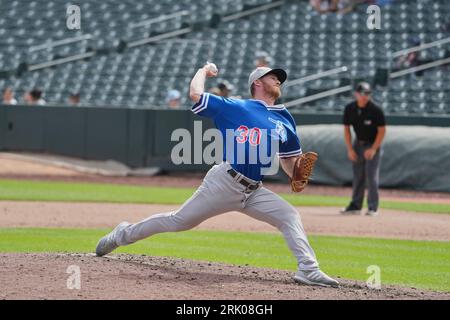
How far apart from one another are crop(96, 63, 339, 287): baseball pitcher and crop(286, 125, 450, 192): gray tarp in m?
11.6

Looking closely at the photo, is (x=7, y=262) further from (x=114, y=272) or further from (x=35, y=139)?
(x=35, y=139)

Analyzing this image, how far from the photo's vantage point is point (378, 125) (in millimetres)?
14820

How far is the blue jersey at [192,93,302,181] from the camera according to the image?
7680 millimetres

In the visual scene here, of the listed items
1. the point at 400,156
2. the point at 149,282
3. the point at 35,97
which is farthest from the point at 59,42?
the point at 149,282

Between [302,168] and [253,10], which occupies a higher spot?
[253,10]

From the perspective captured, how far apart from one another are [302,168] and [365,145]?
281 inches

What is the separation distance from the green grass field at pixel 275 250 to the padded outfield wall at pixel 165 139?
24.6ft

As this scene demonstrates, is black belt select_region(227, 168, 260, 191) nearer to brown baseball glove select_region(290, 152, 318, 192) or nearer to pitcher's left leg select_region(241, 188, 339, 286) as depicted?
pitcher's left leg select_region(241, 188, 339, 286)

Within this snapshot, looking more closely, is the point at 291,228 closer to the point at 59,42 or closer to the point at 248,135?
the point at 248,135

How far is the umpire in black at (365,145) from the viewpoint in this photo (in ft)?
48.5

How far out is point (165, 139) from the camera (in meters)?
22.3

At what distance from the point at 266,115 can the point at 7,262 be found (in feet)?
8.46

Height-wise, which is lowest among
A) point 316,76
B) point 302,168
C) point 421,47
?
point 302,168

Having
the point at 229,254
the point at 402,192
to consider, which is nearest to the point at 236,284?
the point at 229,254
